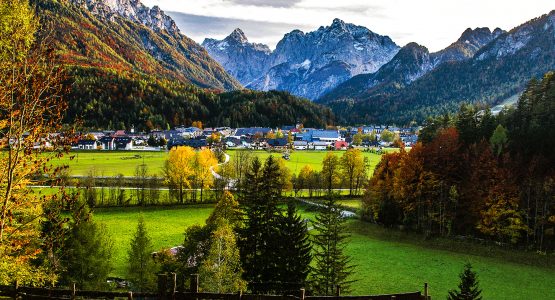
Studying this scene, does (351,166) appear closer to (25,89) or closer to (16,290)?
(16,290)

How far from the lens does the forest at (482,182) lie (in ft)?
182

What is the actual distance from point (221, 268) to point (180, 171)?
2267 inches

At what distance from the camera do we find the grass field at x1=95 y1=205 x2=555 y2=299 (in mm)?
41938

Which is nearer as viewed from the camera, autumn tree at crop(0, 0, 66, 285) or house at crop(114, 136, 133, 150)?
autumn tree at crop(0, 0, 66, 285)

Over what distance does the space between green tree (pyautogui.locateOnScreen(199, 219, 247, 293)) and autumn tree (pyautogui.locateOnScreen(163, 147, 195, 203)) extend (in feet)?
177

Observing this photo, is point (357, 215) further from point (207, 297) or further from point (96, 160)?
point (96, 160)

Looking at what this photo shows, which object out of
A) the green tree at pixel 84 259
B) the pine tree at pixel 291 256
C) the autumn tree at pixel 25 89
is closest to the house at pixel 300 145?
the pine tree at pixel 291 256

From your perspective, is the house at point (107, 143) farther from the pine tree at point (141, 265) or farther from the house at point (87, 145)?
the pine tree at point (141, 265)

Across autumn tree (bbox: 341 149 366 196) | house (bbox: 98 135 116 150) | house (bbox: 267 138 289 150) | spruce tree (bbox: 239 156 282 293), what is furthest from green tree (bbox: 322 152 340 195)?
house (bbox: 98 135 116 150)

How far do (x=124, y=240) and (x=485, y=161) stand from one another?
5019cm

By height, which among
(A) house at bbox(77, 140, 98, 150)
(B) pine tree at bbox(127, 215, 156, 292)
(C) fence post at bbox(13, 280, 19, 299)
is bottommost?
(B) pine tree at bbox(127, 215, 156, 292)

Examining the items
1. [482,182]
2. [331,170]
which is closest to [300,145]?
[331,170]

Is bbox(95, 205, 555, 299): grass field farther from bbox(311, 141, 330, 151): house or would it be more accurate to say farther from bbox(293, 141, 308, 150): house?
bbox(311, 141, 330, 151): house

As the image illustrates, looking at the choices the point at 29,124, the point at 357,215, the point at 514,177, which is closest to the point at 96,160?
the point at 357,215
